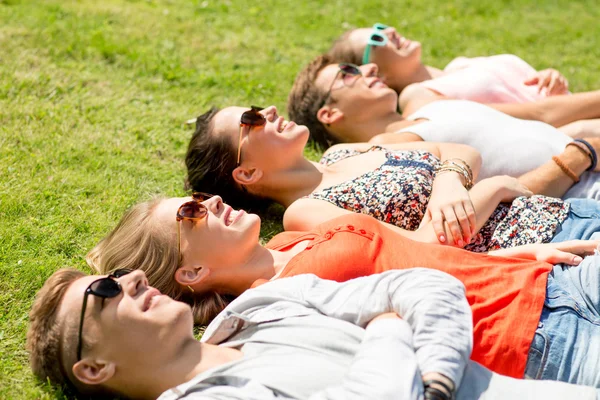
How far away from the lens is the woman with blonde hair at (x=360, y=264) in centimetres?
319

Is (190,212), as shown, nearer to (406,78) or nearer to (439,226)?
(439,226)

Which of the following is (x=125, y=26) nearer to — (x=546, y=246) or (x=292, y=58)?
(x=292, y=58)

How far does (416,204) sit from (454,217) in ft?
1.25

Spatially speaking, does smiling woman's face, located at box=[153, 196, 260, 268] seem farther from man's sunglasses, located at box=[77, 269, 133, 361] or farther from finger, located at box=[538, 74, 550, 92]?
finger, located at box=[538, 74, 550, 92]

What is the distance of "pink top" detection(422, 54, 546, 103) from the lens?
592 cm

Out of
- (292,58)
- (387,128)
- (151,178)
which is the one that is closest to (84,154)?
(151,178)

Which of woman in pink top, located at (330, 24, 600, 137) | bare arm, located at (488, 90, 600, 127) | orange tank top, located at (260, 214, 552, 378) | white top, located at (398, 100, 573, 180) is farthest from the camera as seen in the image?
woman in pink top, located at (330, 24, 600, 137)

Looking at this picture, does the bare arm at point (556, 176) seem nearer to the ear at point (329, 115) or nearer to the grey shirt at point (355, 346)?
the ear at point (329, 115)

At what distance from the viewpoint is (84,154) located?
541 cm

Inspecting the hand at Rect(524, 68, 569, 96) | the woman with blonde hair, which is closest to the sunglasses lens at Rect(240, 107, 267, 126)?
the woman with blonde hair

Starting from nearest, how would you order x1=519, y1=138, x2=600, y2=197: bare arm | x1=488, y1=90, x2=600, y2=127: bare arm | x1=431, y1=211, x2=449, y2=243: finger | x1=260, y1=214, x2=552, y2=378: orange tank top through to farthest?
x1=260, y1=214, x2=552, y2=378: orange tank top
x1=431, y1=211, x2=449, y2=243: finger
x1=519, y1=138, x2=600, y2=197: bare arm
x1=488, y1=90, x2=600, y2=127: bare arm

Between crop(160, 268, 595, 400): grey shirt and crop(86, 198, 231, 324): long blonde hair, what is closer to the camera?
crop(160, 268, 595, 400): grey shirt

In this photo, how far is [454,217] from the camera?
4.10 metres

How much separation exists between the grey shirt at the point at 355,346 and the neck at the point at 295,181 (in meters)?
1.64
